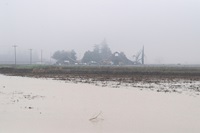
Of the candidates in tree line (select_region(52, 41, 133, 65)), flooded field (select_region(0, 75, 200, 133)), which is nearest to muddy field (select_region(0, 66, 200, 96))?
flooded field (select_region(0, 75, 200, 133))

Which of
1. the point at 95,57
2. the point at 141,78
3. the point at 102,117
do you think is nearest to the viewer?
the point at 102,117

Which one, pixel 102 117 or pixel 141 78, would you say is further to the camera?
pixel 141 78

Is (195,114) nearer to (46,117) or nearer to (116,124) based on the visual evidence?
(116,124)

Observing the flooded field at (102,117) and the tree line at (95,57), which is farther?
the tree line at (95,57)

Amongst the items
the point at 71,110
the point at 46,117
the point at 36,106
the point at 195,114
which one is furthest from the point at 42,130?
the point at 195,114

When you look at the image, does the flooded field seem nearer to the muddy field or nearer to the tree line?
the muddy field

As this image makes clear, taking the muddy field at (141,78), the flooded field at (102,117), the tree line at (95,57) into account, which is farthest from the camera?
the tree line at (95,57)

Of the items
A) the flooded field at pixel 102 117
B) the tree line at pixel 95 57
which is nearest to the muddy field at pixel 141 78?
the flooded field at pixel 102 117

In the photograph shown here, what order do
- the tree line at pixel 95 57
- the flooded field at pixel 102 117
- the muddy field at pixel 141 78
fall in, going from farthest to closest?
the tree line at pixel 95 57, the muddy field at pixel 141 78, the flooded field at pixel 102 117

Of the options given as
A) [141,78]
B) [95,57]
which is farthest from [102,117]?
[95,57]

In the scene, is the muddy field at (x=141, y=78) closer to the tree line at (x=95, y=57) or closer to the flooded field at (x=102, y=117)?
the flooded field at (x=102, y=117)

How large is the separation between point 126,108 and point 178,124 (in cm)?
324

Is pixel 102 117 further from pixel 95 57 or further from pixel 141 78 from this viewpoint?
pixel 95 57

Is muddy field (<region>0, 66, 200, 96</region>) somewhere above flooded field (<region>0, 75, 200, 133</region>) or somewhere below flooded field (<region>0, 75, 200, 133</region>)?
above
